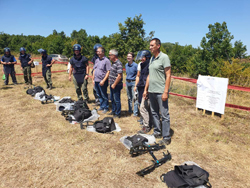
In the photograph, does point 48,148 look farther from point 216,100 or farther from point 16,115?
point 216,100

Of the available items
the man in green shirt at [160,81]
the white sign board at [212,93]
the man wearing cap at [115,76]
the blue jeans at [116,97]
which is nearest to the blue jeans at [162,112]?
the man in green shirt at [160,81]

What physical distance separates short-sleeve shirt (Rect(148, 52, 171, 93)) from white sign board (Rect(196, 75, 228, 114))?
2.86 meters

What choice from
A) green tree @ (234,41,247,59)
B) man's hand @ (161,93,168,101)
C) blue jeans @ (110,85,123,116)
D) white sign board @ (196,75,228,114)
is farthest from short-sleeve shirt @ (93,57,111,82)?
green tree @ (234,41,247,59)

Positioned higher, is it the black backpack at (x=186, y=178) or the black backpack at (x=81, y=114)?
the black backpack at (x=81, y=114)

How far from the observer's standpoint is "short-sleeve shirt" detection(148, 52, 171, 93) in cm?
316

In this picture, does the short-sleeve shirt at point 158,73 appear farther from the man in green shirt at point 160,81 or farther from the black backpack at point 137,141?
the black backpack at point 137,141

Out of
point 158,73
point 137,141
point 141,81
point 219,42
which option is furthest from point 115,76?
point 219,42

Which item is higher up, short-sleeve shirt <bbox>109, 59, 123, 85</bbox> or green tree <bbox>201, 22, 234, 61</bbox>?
green tree <bbox>201, 22, 234, 61</bbox>

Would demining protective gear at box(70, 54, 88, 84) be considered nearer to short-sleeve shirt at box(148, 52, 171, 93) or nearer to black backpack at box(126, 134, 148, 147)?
short-sleeve shirt at box(148, 52, 171, 93)

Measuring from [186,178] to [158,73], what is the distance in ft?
6.37

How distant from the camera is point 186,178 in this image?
2.27m

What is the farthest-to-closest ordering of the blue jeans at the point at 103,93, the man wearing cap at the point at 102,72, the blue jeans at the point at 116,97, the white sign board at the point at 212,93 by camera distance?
the blue jeans at the point at 103,93 → the white sign board at the point at 212,93 → the man wearing cap at the point at 102,72 → the blue jeans at the point at 116,97

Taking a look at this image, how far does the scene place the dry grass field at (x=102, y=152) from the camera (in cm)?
253

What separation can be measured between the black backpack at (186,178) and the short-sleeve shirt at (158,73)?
5.02 ft
